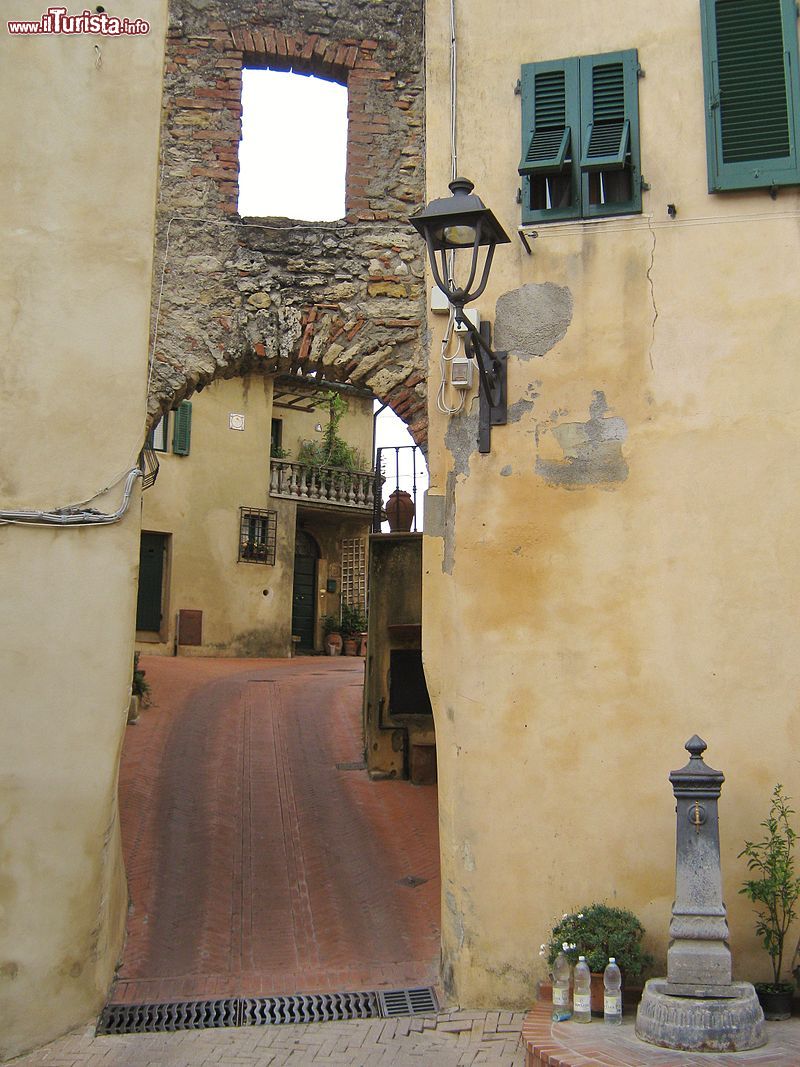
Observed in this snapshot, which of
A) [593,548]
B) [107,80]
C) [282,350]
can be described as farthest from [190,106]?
[593,548]

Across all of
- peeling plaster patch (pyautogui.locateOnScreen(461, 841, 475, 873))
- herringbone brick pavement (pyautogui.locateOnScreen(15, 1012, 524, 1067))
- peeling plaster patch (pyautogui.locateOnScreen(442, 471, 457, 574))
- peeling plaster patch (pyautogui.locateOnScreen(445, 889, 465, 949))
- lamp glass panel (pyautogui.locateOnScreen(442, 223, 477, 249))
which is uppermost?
lamp glass panel (pyautogui.locateOnScreen(442, 223, 477, 249))

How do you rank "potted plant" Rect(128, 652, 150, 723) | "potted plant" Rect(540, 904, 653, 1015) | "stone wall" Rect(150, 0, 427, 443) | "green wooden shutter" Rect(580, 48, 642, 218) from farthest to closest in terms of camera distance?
1. "potted plant" Rect(128, 652, 150, 723)
2. "stone wall" Rect(150, 0, 427, 443)
3. "green wooden shutter" Rect(580, 48, 642, 218)
4. "potted plant" Rect(540, 904, 653, 1015)

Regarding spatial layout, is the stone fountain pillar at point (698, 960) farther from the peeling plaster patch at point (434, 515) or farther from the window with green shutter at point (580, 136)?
the window with green shutter at point (580, 136)

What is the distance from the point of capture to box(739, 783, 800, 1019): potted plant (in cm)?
598

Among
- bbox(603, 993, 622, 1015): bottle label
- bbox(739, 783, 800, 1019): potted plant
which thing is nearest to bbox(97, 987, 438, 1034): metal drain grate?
bbox(603, 993, 622, 1015): bottle label

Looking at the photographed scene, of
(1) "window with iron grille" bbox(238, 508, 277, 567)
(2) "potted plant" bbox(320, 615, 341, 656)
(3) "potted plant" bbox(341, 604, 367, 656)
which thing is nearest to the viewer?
(1) "window with iron grille" bbox(238, 508, 277, 567)

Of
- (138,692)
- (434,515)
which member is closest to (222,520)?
(138,692)

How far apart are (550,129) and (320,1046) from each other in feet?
20.1

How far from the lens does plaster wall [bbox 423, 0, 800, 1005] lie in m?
6.55

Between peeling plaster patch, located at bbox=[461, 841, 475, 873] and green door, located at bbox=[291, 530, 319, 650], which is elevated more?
green door, located at bbox=[291, 530, 319, 650]

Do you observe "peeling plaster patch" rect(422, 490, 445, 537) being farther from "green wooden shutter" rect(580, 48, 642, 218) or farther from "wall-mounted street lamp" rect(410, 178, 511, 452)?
"green wooden shutter" rect(580, 48, 642, 218)

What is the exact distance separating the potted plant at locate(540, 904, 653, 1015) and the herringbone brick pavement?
0.59 meters

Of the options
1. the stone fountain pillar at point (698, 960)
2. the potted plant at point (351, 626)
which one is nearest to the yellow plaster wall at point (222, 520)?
the potted plant at point (351, 626)

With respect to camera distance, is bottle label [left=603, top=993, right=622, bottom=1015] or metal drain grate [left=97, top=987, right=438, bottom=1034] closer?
bottle label [left=603, top=993, right=622, bottom=1015]
